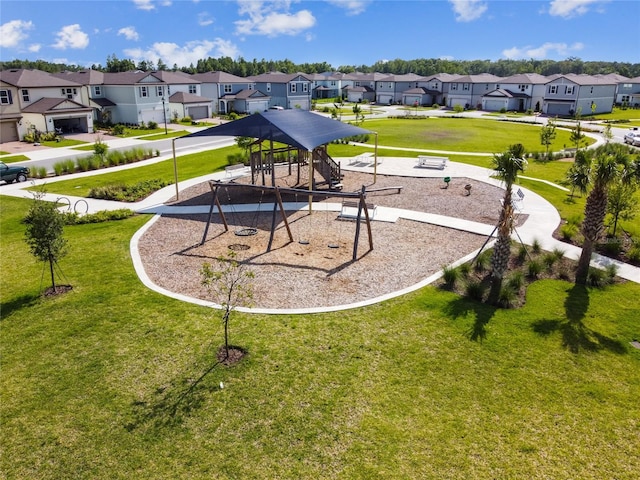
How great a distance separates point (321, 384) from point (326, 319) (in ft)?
8.40

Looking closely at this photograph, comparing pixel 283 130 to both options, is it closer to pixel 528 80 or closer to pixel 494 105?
pixel 494 105

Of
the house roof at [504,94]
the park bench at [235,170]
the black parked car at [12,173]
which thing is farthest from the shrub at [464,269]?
the house roof at [504,94]

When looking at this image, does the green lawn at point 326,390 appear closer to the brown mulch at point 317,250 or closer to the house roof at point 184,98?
the brown mulch at point 317,250

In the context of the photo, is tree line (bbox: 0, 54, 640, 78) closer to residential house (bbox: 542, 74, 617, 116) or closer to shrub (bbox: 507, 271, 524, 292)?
residential house (bbox: 542, 74, 617, 116)

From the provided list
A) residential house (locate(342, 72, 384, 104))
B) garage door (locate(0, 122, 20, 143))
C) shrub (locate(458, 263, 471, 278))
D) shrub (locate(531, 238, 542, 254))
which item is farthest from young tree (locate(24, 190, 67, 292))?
residential house (locate(342, 72, 384, 104))

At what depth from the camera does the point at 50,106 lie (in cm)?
4806

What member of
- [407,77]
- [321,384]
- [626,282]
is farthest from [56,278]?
[407,77]

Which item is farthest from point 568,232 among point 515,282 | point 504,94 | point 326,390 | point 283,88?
point 504,94

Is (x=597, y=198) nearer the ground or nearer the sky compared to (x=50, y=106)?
nearer the ground

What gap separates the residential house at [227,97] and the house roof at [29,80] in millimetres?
23192

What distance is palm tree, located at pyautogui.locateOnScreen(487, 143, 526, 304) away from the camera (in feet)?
39.6

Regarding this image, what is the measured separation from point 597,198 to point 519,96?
77.6 m

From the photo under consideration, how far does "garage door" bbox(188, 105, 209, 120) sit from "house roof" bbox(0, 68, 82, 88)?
16.2 meters

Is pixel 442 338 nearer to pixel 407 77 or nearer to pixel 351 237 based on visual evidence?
pixel 351 237
